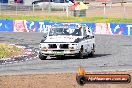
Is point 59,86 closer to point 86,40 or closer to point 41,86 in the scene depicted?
point 41,86

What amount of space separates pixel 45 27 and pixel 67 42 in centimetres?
2146

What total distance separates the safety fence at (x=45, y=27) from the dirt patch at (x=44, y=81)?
73.3 feet

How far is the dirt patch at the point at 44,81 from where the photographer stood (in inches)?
632

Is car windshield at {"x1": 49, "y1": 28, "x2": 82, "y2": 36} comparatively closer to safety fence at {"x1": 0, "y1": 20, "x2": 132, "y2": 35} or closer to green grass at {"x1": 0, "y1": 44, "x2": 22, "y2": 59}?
green grass at {"x1": 0, "y1": 44, "x2": 22, "y2": 59}

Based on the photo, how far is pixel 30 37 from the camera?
131 feet

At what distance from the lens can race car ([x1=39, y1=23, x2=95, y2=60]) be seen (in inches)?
919

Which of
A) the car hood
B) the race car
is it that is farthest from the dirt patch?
the car hood

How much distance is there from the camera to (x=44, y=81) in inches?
667

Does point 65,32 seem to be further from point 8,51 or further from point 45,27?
point 45,27

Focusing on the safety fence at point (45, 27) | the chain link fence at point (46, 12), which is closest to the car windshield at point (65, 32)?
the safety fence at point (45, 27)

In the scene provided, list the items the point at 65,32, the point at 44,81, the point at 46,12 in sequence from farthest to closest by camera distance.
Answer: the point at 46,12 < the point at 65,32 < the point at 44,81

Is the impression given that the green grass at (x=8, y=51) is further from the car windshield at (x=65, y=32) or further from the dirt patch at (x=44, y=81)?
the dirt patch at (x=44, y=81)

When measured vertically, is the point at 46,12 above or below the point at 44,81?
below

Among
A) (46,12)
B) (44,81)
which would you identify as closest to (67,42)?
(44,81)
